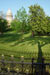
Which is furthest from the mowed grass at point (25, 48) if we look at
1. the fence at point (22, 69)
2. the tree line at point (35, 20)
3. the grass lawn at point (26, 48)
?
the tree line at point (35, 20)

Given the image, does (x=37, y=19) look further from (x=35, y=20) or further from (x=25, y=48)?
(x=25, y=48)

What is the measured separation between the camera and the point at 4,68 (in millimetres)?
8070

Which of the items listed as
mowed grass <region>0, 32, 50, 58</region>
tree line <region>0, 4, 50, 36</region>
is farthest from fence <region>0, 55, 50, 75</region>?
tree line <region>0, 4, 50, 36</region>

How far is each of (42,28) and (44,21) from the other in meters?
2.56

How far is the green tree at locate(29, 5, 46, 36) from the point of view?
37.3m

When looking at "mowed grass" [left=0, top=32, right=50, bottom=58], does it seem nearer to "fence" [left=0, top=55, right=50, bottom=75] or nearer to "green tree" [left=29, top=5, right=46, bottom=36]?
"fence" [left=0, top=55, right=50, bottom=75]

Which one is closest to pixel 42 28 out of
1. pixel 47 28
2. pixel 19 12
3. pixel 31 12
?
pixel 47 28

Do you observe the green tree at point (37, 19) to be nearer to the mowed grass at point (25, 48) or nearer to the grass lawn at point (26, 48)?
the mowed grass at point (25, 48)

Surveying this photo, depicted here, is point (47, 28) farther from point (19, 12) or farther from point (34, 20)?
point (19, 12)

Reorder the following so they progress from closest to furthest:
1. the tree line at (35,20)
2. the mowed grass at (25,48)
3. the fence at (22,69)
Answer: the fence at (22,69), the mowed grass at (25,48), the tree line at (35,20)

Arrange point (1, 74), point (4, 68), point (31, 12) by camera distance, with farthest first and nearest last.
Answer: point (31, 12)
point (4, 68)
point (1, 74)

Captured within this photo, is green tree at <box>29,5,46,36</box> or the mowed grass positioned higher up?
green tree at <box>29,5,46,36</box>

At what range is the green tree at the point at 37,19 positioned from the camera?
122 feet

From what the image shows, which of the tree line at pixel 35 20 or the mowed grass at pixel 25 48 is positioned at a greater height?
the tree line at pixel 35 20
